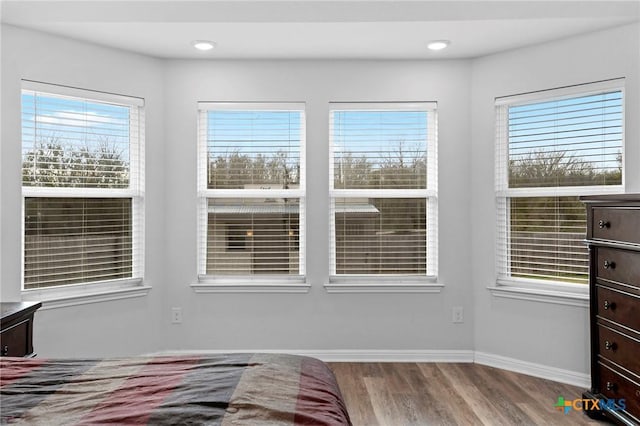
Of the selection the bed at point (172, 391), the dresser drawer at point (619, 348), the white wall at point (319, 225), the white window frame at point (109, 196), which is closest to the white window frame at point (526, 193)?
the white wall at point (319, 225)

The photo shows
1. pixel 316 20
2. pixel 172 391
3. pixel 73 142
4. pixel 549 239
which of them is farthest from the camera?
pixel 549 239

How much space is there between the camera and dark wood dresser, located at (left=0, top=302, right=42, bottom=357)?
2086mm

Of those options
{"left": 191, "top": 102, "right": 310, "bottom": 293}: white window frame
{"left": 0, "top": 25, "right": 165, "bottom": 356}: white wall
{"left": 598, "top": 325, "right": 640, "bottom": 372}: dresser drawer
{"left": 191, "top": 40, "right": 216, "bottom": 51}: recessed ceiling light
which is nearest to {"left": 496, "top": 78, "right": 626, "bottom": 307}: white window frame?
{"left": 598, "top": 325, "right": 640, "bottom": 372}: dresser drawer

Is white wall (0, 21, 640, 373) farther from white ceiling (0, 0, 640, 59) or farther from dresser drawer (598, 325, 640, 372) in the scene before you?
dresser drawer (598, 325, 640, 372)

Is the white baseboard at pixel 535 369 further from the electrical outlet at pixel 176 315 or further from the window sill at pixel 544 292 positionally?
the electrical outlet at pixel 176 315

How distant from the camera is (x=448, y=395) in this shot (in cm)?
304

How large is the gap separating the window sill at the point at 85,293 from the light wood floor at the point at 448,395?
5.54ft

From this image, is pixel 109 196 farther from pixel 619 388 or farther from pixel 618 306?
pixel 619 388

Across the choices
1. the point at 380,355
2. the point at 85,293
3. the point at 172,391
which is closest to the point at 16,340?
the point at 85,293

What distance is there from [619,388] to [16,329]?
3.11 meters

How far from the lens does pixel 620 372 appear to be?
249cm

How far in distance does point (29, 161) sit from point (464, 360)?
140 inches

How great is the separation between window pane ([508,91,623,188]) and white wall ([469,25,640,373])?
0.41 ft

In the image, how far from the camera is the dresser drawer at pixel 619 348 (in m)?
2.37
